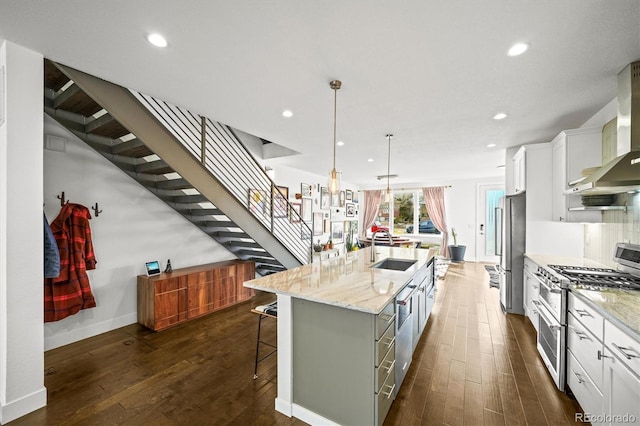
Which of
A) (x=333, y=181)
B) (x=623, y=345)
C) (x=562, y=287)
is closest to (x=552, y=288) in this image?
(x=562, y=287)

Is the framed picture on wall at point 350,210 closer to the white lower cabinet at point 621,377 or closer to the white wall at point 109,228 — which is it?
the white wall at point 109,228

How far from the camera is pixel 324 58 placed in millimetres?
1935

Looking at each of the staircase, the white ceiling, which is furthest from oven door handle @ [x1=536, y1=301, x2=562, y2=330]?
the staircase

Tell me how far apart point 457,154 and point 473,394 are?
3.86 meters

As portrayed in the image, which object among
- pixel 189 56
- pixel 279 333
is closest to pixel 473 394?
pixel 279 333

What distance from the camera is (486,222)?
7.74m

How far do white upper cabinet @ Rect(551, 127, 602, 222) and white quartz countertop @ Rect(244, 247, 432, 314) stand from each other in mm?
1878

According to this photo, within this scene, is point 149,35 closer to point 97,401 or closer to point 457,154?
point 97,401

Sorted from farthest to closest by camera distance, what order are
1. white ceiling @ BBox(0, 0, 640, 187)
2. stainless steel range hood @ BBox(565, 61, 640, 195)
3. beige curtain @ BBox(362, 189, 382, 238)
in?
beige curtain @ BBox(362, 189, 382, 238) → stainless steel range hood @ BBox(565, 61, 640, 195) → white ceiling @ BBox(0, 0, 640, 187)

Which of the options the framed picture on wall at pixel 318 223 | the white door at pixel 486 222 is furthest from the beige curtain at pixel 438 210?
the framed picture on wall at pixel 318 223

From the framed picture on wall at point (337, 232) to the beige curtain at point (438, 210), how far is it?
2.85 metres

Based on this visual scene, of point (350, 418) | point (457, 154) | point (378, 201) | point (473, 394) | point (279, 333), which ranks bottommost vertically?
point (473, 394)

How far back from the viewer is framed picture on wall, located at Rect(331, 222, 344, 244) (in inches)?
308

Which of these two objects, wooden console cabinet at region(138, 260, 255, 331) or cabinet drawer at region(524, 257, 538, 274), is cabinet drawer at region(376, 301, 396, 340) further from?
wooden console cabinet at region(138, 260, 255, 331)
